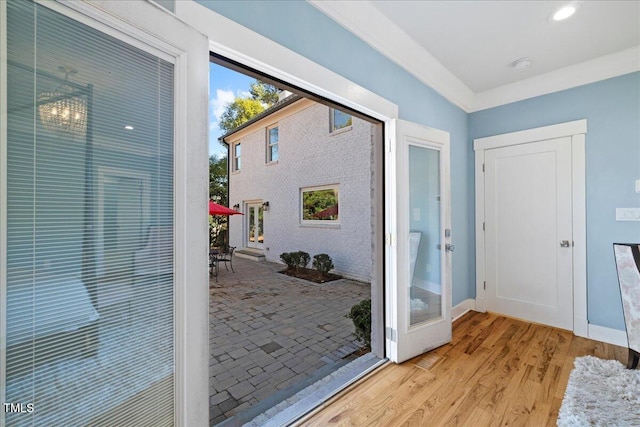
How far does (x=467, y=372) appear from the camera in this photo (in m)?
2.30

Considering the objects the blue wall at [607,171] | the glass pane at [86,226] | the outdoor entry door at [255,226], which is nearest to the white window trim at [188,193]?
the glass pane at [86,226]

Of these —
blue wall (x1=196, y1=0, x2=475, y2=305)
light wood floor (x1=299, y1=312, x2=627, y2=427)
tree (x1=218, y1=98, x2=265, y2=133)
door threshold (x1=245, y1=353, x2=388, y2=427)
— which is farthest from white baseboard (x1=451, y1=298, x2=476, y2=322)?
tree (x1=218, y1=98, x2=265, y2=133)

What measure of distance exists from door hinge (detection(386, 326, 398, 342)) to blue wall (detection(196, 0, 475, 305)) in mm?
1472

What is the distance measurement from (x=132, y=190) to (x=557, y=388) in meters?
3.02

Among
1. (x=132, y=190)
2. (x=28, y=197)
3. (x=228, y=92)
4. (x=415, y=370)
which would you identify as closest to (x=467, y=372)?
(x=415, y=370)

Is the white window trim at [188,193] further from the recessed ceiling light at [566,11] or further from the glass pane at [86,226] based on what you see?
the recessed ceiling light at [566,11]

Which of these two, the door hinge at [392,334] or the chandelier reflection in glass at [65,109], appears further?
the door hinge at [392,334]

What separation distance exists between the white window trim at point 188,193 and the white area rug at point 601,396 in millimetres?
2178

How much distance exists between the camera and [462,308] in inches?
143

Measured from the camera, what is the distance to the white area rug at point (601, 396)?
1.73 metres

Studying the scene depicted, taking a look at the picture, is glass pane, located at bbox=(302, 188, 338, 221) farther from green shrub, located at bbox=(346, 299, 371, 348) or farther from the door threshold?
the door threshold

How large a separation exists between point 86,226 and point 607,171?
168 inches

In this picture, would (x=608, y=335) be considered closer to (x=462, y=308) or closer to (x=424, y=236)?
(x=462, y=308)

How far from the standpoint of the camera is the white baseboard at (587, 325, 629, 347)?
2758mm
